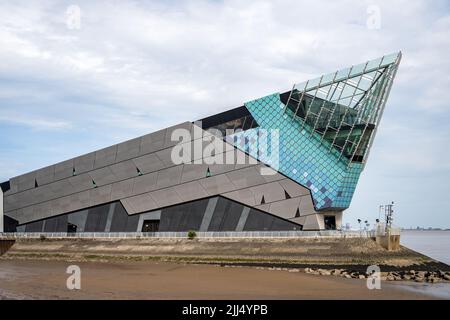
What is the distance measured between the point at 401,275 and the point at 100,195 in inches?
1785

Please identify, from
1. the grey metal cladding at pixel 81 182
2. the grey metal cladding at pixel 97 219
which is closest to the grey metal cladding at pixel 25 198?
the grey metal cladding at pixel 81 182

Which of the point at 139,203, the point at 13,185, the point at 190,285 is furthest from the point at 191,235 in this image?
the point at 13,185

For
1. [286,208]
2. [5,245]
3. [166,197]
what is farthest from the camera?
[5,245]

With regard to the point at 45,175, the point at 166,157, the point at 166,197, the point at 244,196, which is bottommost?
the point at 166,197

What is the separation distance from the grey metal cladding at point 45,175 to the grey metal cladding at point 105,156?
357 inches

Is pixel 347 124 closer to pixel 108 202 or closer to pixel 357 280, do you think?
pixel 357 280

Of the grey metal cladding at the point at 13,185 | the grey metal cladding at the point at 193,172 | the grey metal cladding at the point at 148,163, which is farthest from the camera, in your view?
the grey metal cladding at the point at 13,185

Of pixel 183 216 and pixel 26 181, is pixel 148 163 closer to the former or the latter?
pixel 183 216

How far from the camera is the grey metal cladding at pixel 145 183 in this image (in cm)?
7044

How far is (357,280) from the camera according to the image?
1622 inches

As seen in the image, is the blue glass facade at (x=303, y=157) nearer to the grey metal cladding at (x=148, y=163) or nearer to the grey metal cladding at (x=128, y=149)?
the grey metal cladding at (x=148, y=163)

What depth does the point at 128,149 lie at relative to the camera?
72.4 meters
